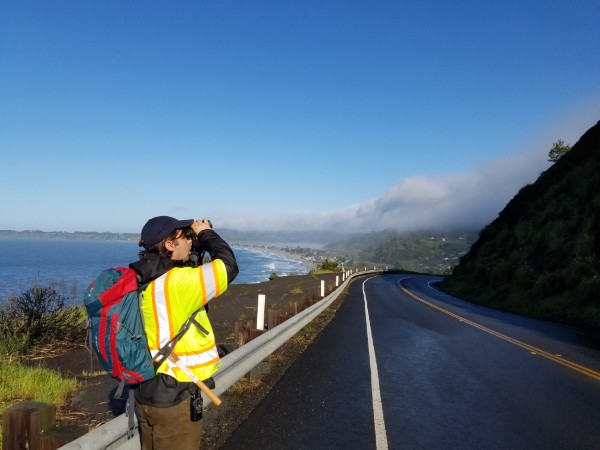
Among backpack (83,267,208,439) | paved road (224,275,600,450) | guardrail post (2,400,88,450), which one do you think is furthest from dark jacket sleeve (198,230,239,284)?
paved road (224,275,600,450)

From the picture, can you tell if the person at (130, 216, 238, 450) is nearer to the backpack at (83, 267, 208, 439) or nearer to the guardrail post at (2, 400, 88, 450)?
the backpack at (83, 267, 208, 439)

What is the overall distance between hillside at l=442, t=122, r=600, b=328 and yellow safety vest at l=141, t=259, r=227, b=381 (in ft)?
54.4

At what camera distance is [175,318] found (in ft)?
8.18

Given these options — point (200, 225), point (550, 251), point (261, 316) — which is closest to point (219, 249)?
point (200, 225)

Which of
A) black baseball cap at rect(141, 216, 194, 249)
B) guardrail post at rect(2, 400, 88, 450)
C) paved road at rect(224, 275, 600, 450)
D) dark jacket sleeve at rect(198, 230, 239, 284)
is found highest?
black baseball cap at rect(141, 216, 194, 249)

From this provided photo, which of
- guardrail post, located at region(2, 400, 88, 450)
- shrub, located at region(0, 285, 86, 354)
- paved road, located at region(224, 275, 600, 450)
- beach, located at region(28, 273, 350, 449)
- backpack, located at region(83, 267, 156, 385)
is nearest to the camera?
guardrail post, located at region(2, 400, 88, 450)

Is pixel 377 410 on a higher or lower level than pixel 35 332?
lower

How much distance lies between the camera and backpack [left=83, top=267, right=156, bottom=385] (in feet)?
7.60

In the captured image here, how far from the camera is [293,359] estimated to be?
854cm

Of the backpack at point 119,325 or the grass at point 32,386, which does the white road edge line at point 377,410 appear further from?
the grass at point 32,386

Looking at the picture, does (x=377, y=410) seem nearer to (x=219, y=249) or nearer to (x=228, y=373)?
(x=228, y=373)

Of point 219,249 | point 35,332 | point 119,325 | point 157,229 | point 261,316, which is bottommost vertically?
point 35,332

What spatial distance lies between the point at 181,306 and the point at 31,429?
0.91 metres

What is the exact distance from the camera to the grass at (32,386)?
16.8 feet
